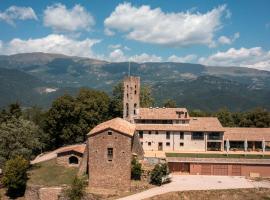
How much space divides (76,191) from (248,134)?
114 ft

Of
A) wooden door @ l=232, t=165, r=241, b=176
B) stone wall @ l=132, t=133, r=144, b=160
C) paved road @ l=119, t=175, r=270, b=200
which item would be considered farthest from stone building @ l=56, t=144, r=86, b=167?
wooden door @ l=232, t=165, r=241, b=176

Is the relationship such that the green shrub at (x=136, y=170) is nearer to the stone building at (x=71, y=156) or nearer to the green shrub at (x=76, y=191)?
the green shrub at (x=76, y=191)

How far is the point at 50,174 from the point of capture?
57.1 m

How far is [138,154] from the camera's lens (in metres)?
60.1

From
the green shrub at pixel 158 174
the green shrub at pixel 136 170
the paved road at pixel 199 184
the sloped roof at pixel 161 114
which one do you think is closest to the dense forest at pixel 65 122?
the sloped roof at pixel 161 114

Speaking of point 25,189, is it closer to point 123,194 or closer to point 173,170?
point 123,194

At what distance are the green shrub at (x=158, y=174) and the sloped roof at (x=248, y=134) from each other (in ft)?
64.2

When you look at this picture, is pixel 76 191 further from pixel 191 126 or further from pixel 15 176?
pixel 191 126

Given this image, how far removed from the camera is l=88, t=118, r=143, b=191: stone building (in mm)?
51875

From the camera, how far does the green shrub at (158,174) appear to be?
52469 mm

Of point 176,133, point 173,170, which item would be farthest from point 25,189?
point 176,133

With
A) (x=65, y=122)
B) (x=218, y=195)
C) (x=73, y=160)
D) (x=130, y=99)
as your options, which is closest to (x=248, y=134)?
(x=218, y=195)

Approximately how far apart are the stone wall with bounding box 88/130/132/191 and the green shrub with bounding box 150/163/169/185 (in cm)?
350

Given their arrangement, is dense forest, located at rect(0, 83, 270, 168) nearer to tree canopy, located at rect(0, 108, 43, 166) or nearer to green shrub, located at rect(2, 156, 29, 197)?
tree canopy, located at rect(0, 108, 43, 166)
